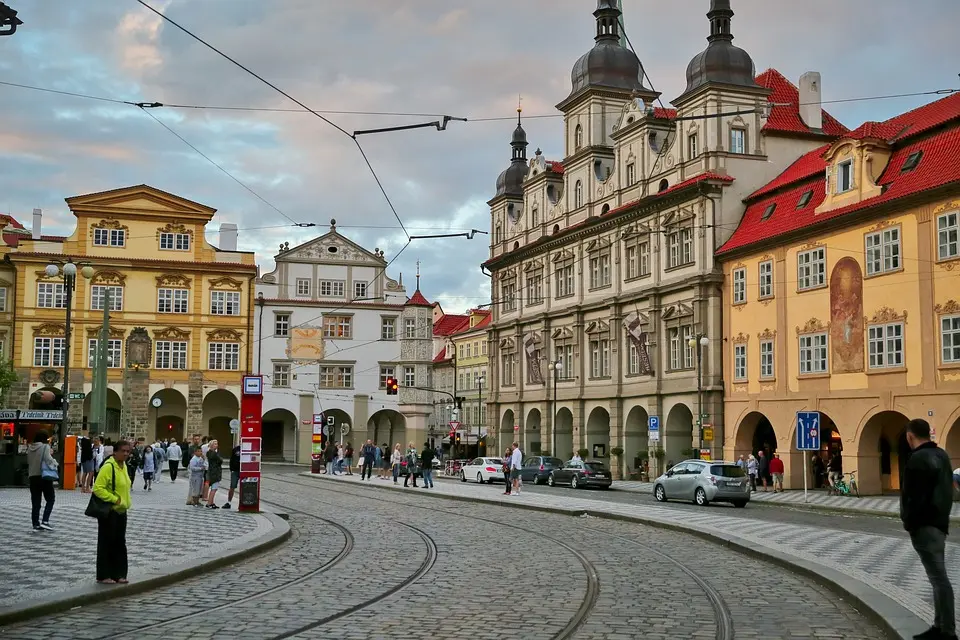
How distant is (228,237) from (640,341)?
33994 millimetres

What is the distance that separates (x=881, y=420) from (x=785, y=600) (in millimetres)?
30337

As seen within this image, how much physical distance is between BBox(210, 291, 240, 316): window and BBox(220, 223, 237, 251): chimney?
12.3 feet

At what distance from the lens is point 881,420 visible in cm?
4109

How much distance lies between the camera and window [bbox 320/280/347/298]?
259 feet

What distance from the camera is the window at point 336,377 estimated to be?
7812 centimetres

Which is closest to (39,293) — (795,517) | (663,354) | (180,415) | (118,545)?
(180,415)

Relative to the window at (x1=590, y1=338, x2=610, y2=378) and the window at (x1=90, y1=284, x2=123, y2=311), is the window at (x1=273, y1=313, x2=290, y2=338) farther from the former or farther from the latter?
the window at (x1=590, y1=338, x2=610, y2=378)

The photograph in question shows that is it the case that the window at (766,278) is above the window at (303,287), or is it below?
below

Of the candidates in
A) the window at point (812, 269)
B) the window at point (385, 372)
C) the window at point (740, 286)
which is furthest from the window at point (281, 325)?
the window at point (812, 269)

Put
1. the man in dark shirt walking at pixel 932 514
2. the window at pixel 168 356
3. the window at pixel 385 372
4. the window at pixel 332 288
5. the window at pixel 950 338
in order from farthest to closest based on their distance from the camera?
the window at pixel 385 372 < the window at pixel 332 288 < the window at pixel 168 356 < the window at pixel 950 338 < the man in dark shirt walking at pixel 932 514

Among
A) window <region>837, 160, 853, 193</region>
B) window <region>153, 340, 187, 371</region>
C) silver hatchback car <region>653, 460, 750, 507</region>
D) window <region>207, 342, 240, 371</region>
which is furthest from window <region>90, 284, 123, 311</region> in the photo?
window <region>837, 160, 853, 193</region>

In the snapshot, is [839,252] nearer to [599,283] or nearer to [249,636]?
[599,283]

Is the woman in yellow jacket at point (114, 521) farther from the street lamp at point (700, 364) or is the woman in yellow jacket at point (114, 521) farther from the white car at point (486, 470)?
the white car at point (486, 470)

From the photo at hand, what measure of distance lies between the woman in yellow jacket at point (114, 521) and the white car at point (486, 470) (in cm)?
4046
